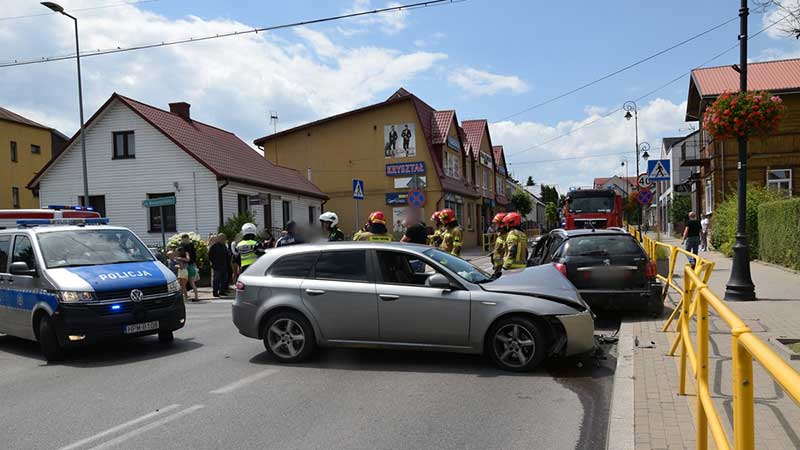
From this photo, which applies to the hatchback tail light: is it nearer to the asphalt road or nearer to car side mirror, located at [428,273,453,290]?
the asphalt road

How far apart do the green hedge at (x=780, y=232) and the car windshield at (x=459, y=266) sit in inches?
433

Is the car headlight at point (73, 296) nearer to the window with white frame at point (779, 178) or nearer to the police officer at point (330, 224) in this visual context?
the police officer at point (330, 224)

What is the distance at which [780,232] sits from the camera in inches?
651

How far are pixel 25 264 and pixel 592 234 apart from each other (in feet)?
26.8

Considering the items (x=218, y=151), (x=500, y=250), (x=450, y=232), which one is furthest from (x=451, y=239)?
(x=218, y=151)

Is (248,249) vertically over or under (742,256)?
over

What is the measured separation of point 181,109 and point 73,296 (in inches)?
896

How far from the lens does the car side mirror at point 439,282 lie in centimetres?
691

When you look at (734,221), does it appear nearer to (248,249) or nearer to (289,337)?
(248,249)

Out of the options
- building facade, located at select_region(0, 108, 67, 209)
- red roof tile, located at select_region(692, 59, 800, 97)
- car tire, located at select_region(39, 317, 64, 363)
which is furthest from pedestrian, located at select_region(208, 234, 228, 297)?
building facade, located at select_region(0, 108, 67, 209)

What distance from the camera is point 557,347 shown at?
6.73 meters

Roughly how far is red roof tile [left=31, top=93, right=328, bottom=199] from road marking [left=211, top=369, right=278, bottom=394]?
1738 centimetres

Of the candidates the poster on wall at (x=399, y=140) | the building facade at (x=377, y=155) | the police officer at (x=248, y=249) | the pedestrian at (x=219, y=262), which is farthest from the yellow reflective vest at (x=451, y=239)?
the poster on wall at (x=399, y=140)

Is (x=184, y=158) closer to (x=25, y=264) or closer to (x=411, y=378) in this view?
(x=25, y=264)
